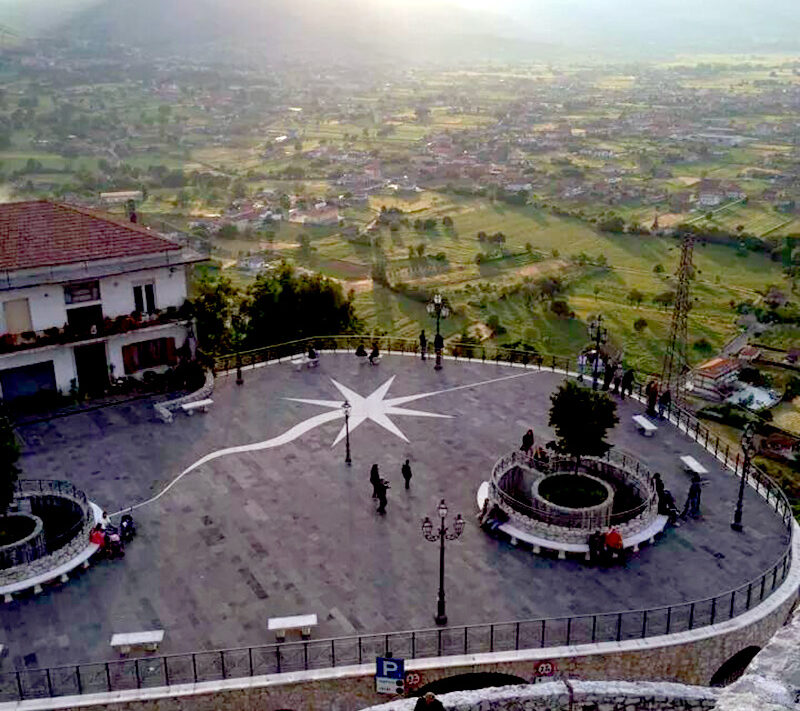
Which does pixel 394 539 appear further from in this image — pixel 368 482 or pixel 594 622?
pixel 594 622

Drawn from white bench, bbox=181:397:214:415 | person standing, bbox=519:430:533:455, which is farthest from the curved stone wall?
person standing, bbox=519:430:533:455

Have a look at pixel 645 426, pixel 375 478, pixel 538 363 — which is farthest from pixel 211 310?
pixel 645 426

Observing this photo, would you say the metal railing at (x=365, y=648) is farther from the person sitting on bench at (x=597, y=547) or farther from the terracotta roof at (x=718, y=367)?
the terracotta roof at (x=718, y=367)

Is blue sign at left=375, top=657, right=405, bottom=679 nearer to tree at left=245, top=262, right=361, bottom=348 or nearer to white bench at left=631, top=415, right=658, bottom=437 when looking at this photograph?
white bench at left=631, top=415, right=658, bottom=437

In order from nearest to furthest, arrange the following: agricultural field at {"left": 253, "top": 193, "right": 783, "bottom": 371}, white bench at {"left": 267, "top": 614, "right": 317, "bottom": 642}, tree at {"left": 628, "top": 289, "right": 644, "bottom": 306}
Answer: white bench at {"left": 267, "top": 614, "right": 317, "bottom": 642}
agricultural field at {"left": 253, "top": 193, "right": 783, "bottom": 371}
tree at {"left": 628, "top": 289, "right": 644, "bottom": 306}

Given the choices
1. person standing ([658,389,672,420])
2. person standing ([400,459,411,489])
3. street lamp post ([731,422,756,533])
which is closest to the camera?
street lamp post ([731,422,756,533])
